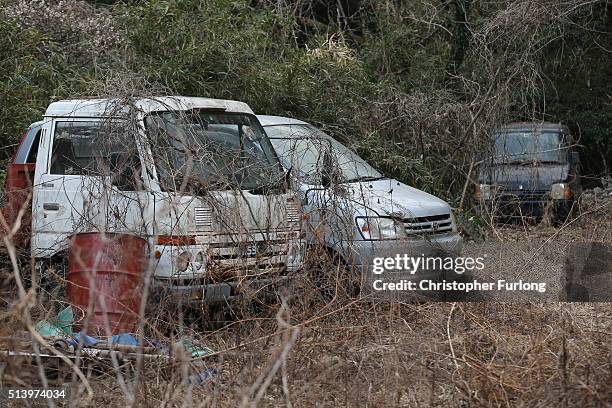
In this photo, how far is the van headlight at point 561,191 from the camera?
1405 centimetres

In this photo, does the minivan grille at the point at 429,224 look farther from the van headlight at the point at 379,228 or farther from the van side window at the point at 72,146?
the van side window at the point at 72,146

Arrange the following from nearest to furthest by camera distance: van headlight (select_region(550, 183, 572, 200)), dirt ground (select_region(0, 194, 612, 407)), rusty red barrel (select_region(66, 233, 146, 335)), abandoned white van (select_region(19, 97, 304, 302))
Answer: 1. dirt ground (select_region(0, 194, 612, 407))
2. rusty red barrel (select_region(66, 233, 146, 335))
3. abandoned white van (select_region(19, 97, 304, 302))
4. van headlight (select_region(550, 183, 572, 200))

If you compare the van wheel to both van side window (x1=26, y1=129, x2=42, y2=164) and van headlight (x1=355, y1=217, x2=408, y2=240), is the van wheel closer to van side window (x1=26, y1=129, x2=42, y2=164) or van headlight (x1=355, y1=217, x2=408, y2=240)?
van headlight (x1=355, y1=217, x2=408, y2=240)

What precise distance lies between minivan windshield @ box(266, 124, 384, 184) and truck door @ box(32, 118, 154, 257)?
1471mm

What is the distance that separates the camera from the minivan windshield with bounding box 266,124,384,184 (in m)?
8.31

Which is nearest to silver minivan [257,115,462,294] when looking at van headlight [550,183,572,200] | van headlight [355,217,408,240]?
van headlight [355,217,408,240]

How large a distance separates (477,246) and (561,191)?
4.57 m

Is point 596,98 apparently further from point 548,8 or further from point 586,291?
point 586,291

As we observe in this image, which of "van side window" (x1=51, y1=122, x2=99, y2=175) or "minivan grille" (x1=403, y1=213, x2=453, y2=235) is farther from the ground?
"van side window" (x1=51, y1=122, x2=99, y2=175)

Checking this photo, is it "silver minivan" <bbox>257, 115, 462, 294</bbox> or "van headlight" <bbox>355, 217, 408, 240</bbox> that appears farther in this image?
"van headlight" <bbox>355, 217, 408, 240</bbox>

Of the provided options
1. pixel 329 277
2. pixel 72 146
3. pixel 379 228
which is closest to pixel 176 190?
pixel 329 277

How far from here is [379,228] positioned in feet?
27.3

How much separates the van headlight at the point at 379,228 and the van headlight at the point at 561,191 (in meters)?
6.11

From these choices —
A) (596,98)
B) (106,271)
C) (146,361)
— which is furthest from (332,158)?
(596,98)
